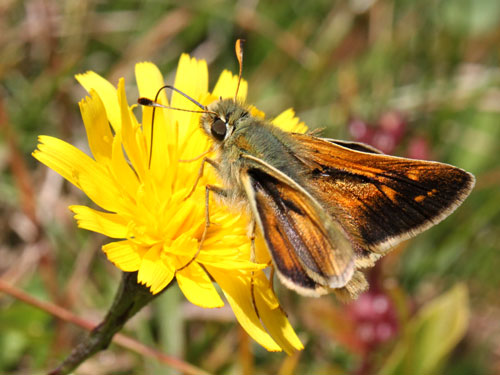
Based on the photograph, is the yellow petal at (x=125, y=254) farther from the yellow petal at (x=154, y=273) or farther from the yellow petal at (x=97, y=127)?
the yellow petal at (x=97, y=127)

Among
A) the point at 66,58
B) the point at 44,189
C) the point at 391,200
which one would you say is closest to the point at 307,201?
the point at 391,200

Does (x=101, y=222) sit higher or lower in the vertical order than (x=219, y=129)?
lower

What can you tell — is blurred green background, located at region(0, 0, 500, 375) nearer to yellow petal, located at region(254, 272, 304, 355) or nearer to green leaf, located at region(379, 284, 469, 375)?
green leaf, located at region(379, 284, 469, 375)

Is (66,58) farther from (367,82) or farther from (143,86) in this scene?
(367,82)

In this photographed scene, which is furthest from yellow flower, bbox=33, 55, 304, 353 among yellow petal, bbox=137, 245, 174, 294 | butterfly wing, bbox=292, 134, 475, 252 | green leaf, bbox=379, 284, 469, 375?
green leaf, bbox=379, 284, 469, 375

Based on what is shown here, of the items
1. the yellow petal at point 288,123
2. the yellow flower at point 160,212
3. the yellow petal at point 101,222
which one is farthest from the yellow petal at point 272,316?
the yellow petal at point 288,123

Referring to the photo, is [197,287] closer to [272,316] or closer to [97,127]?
[272,316]

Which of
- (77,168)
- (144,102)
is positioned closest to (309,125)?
(144,102)
